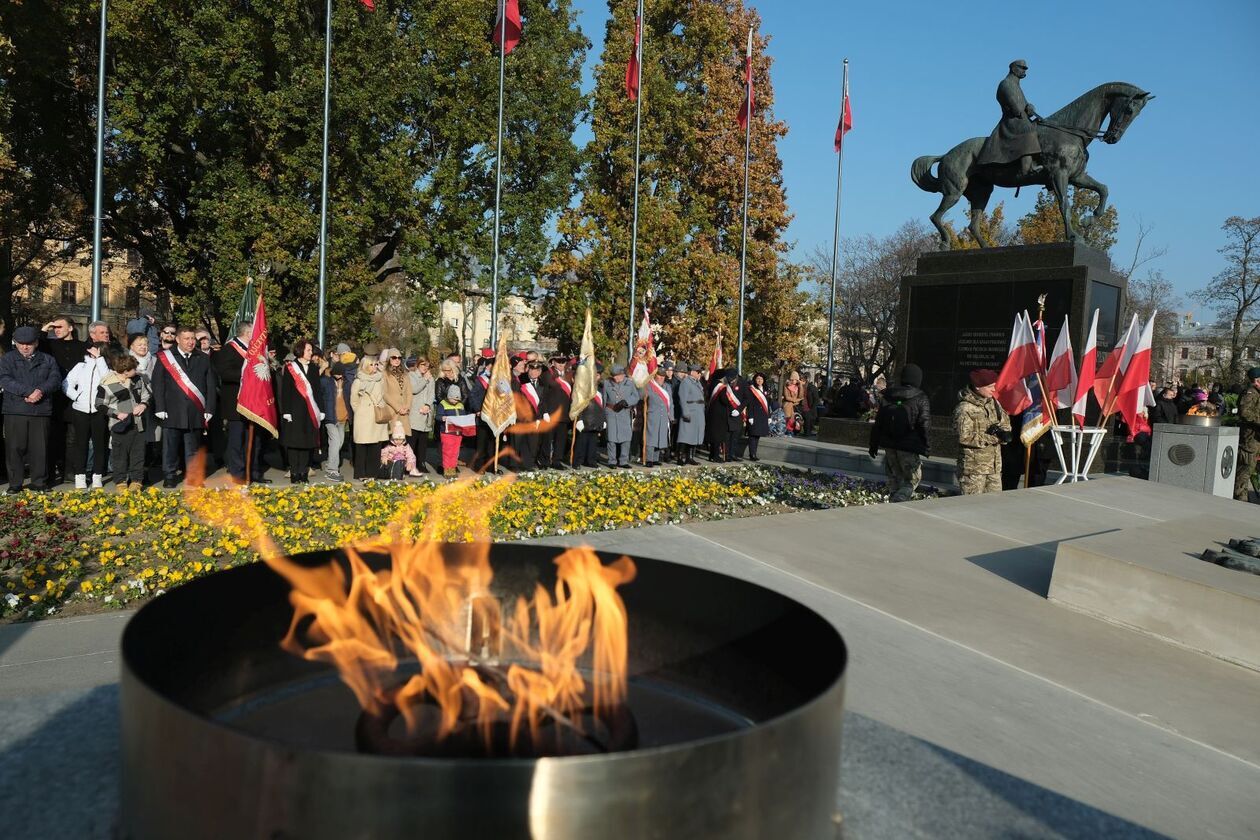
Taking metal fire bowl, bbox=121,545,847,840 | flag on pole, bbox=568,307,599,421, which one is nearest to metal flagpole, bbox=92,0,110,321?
flag on pole, bbox=568,307,599,421

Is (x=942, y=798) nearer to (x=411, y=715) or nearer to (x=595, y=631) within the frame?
(x=595, y=631)

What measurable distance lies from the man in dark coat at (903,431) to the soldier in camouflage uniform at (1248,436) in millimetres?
5600

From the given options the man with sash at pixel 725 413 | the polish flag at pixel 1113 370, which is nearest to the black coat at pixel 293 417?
the man with sash at pixel 725 413

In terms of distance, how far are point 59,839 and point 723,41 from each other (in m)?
34.5

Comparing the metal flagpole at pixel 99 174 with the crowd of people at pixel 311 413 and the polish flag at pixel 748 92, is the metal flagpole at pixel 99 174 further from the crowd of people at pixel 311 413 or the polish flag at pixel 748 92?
the polish flag at pixel 748 92

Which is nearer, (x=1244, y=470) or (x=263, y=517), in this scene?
(x=263, y=517)

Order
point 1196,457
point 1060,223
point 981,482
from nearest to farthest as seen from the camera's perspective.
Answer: point 981,482, point 1196,457, point 1060,223

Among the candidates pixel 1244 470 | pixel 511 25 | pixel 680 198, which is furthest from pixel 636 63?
pixel 1244 470

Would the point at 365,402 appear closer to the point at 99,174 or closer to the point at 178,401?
the point at 178,401

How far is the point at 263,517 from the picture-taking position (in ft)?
→ 28.4

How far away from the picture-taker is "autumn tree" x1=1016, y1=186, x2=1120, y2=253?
152 ft

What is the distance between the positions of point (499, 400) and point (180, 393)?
4.47m

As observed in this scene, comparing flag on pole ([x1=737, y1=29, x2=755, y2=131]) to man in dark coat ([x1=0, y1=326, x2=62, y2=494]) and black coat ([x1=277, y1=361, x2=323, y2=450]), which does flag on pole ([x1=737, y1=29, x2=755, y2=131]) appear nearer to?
black coat ([x1=277, y1=361, x2=323, y2=450])

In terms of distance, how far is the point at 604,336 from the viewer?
31.5 meters
